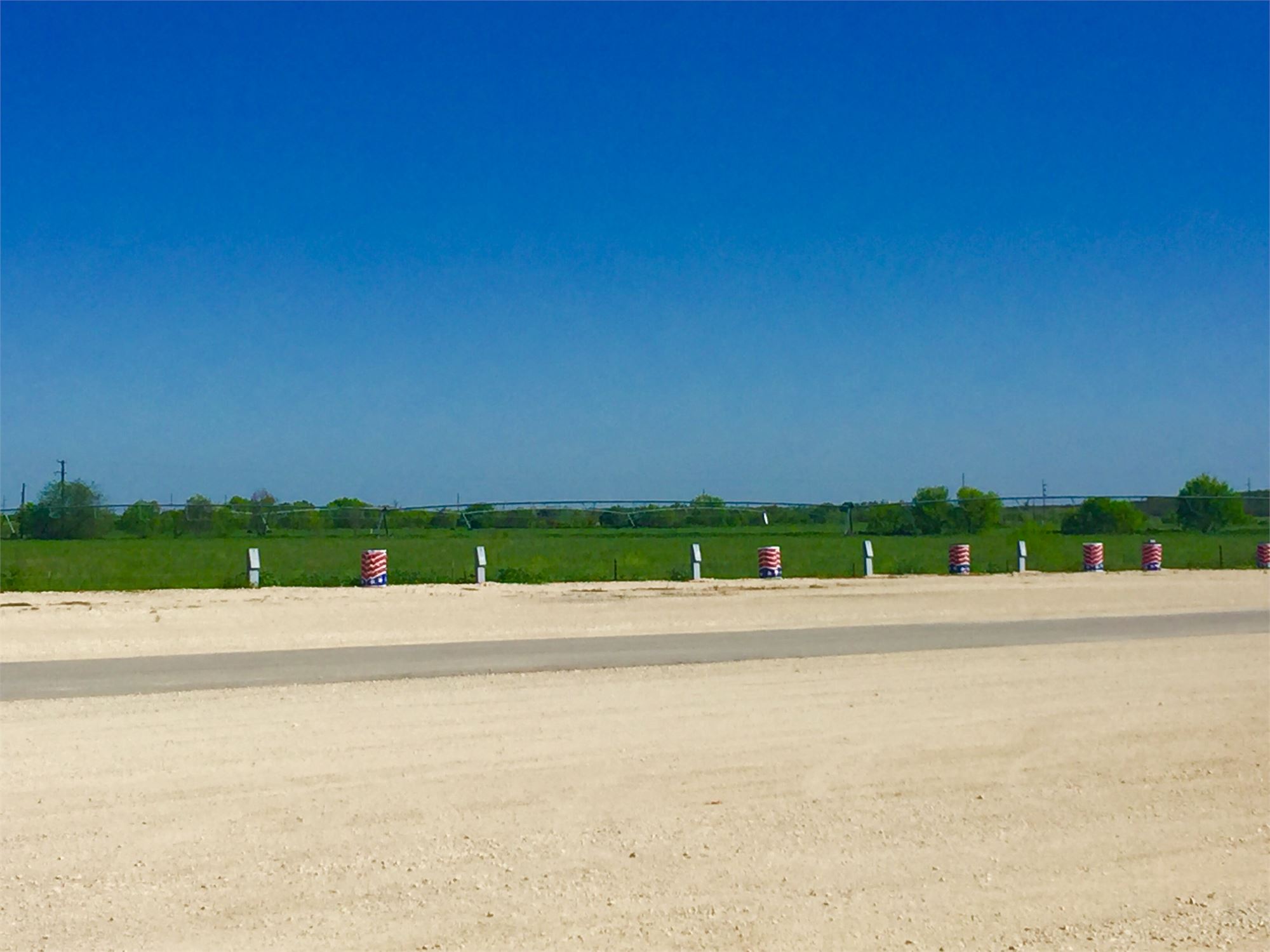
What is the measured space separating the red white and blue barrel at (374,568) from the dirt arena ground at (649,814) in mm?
14242

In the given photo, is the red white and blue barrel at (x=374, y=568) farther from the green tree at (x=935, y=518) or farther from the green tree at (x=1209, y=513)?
the green tree at (x=1209, y=513)

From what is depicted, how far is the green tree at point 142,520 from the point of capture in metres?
56.5

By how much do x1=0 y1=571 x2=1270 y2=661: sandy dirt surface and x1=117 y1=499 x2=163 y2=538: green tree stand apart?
103 feet

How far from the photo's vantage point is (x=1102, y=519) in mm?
57312

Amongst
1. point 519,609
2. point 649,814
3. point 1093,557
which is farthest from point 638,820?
point 1093,557

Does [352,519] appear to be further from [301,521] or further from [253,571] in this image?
[253,571]

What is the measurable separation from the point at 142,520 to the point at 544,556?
2588 cm

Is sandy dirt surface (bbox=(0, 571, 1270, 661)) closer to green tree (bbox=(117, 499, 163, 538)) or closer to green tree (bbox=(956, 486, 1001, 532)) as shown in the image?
green tree (bbox=(956, 486, 1001, 532))

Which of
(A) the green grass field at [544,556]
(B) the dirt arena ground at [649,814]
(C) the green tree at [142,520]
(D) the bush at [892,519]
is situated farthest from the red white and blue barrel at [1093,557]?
(C) the green tree at [142,520]

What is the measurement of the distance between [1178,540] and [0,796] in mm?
51289

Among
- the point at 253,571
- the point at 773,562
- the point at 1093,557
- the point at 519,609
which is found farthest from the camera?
the point at 1093,557

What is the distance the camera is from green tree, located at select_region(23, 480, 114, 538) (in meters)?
53.8

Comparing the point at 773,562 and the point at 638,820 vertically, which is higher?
the point at 773,562

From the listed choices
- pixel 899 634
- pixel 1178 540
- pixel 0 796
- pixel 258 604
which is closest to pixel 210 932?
pixel 0 796
